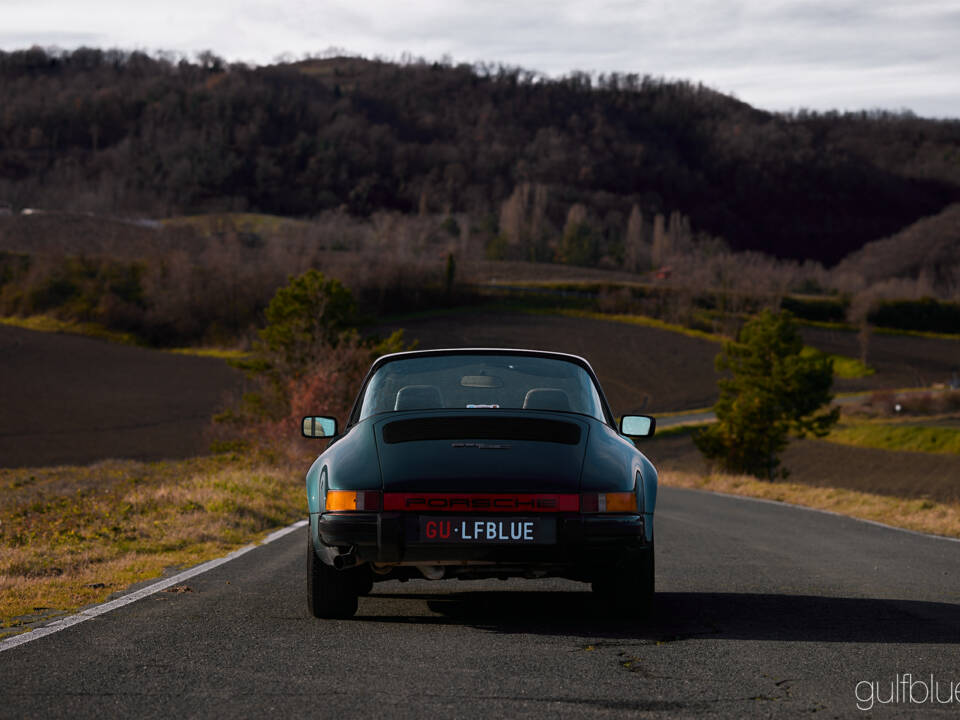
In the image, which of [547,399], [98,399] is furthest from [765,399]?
[547,399]

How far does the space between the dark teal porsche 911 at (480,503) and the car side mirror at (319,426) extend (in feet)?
2.71

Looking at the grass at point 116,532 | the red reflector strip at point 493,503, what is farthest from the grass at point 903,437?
the red reflector strip at point 493,503

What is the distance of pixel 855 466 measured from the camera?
60781 millimetres

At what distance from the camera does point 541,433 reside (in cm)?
656

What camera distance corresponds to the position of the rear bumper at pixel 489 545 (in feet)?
20.2

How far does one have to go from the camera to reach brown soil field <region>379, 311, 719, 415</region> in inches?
3575

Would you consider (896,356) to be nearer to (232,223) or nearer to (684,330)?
(684,330)

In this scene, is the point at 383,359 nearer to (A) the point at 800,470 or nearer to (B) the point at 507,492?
(B) the point at 507,492

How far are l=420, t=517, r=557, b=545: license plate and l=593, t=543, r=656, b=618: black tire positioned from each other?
719 mm

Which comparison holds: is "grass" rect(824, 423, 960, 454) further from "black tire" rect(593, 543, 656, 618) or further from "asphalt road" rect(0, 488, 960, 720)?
"black tire" rect(593, 543, 656, 618)

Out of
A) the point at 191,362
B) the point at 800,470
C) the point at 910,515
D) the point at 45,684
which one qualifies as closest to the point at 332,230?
the point at 191,362

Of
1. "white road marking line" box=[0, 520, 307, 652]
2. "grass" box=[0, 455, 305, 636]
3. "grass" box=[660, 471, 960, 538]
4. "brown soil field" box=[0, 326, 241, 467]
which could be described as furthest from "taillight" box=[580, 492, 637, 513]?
"brown soil field" box=[0, 326, 241, 467]

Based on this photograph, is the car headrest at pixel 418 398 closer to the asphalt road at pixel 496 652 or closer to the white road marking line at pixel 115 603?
the asphalt road at pixel 496 652

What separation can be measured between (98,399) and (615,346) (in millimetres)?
49840
